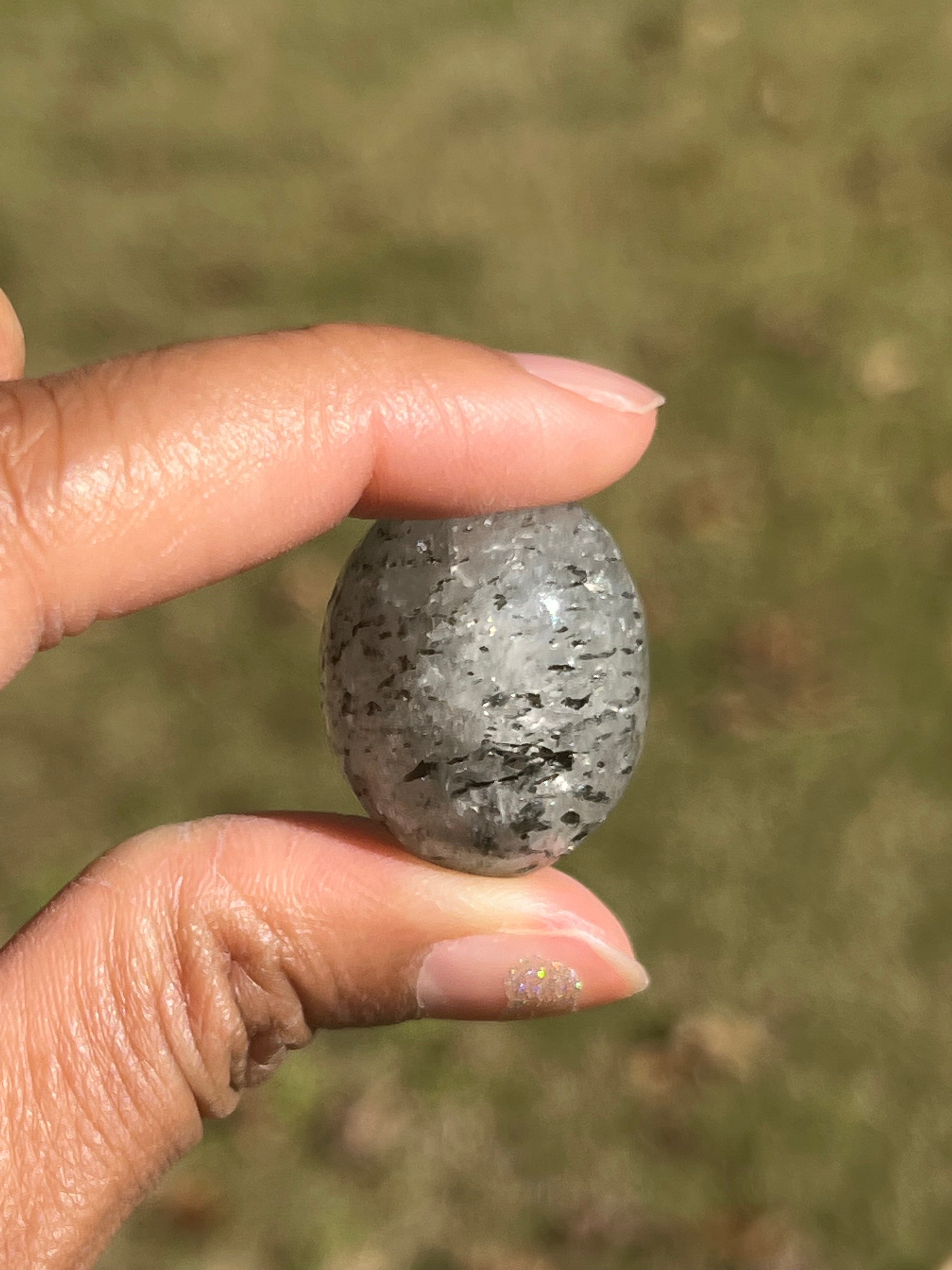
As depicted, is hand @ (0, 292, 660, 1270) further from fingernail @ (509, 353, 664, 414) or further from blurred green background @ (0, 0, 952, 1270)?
blurred green background @ (0, 0, 952, 1270)

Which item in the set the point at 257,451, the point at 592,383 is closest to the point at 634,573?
the point at 592,383

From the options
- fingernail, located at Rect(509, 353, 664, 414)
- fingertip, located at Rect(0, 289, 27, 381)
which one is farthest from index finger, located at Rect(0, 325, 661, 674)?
fingertip, located at Rect(0, 289, 27, 381)

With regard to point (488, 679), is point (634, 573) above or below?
below

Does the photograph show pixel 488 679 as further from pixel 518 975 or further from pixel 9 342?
pixel 9 342

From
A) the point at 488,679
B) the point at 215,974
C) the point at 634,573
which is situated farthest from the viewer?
the point at 634,573

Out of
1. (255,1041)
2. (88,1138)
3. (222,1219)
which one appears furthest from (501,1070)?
(88,1138)

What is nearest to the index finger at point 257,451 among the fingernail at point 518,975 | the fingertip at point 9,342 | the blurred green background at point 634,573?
the fingertip at point 9,342

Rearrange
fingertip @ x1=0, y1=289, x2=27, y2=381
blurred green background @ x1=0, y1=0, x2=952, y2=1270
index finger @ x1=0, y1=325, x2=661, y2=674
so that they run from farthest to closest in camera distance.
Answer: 1. blurred green background @ x1=0, y1=0, x2=952, y2=1270
2. fingertip @ x1=0, y1=289, x2=27, y2=381
3. index finger @ x1=0, y1=325, x2=661, y2=674
